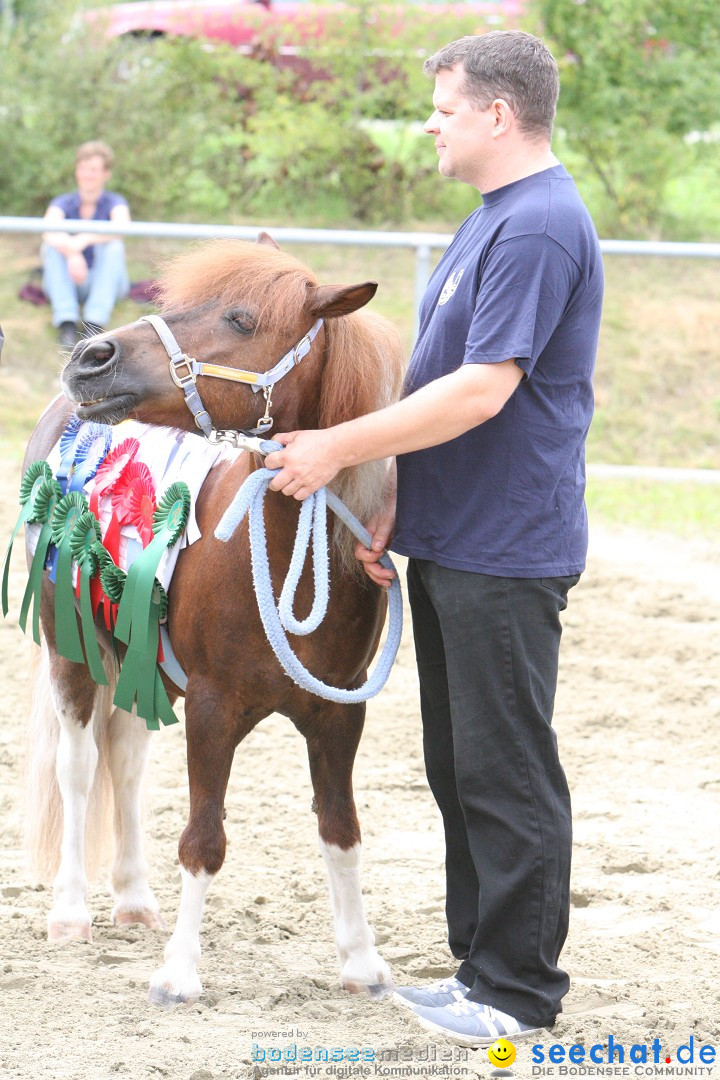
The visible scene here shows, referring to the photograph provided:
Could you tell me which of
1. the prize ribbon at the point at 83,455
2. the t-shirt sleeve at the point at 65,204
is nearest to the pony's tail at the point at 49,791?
the prize ribbon at the point at 83,455

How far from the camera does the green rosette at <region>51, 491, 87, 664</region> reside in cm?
321

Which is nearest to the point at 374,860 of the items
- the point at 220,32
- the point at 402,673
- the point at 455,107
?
the point at 402,673

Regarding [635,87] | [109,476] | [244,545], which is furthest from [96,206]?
[244,545]

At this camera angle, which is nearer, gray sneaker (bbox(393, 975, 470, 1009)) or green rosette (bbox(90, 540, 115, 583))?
gray sneaker (bbox(393, 975, 470, 1009))

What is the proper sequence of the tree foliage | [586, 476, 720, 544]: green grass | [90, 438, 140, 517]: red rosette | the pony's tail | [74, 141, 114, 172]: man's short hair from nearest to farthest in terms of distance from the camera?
1. [90, 438, 140, 517]: red rosette
2. the pony's tail
3. [586, 476, 720, 544]: green grass
4. [74, 141, 114, 172]: man's short hair
5. the tree foliage

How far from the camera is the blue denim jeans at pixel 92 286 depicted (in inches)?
336

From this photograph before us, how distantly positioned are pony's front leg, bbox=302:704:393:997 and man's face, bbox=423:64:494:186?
120 centimetres

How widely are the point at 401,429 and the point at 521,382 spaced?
0.90ft

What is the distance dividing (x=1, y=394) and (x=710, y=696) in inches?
223

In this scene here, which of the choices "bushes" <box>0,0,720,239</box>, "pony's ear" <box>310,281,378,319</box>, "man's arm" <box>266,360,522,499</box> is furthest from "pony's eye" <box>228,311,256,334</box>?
"bushes" <box>0,0,720,239</box>

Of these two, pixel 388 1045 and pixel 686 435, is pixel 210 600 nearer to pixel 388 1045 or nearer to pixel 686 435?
pixel 388 1045

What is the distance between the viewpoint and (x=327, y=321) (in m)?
2.65

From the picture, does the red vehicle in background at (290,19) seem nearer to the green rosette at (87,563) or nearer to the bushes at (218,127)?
the bushes at (218,127)

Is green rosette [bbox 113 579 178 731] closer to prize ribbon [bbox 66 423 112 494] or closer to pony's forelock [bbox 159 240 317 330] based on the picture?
prize ribbon [bbox 66 423 112 494]
